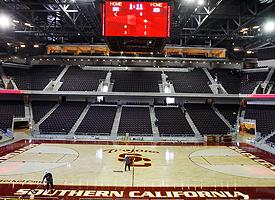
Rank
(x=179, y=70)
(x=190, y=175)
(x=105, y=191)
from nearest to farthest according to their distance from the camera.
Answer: (x=105, y=191), (x=190, y=175), (x=179, y=70)

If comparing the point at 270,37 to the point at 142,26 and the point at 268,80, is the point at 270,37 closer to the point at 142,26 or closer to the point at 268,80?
the point at 268,80

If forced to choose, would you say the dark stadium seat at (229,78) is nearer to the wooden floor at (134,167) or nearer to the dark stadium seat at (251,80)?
the dark stadium seat at (251,80)

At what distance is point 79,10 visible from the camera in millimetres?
17719

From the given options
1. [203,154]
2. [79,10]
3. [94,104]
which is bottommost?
[203,154]

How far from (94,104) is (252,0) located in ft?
76.9

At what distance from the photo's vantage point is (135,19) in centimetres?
1066

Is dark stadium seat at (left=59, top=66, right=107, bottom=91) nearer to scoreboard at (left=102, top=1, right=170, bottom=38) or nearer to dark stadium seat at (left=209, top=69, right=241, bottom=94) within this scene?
dark stadium seat at (left=209, top=69, right=241, bottom=94)

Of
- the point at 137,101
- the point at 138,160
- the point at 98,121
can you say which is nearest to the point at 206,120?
the point at 137,101

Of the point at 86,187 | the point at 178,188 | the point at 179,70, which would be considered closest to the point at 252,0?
the point at 178,188

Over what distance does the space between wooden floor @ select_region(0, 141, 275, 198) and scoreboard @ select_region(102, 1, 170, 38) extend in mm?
7617

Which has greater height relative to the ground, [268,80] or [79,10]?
[79,10]

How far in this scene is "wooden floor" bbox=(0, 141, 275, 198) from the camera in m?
13.9

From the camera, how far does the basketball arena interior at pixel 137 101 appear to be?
42.2 ft

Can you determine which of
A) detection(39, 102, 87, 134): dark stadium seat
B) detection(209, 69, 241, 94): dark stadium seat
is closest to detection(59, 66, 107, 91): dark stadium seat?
detection(39, 102, 87, 134): dark stadium seat
